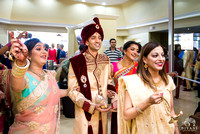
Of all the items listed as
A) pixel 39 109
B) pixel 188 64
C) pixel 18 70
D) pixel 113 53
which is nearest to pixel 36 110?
pixel 39 109

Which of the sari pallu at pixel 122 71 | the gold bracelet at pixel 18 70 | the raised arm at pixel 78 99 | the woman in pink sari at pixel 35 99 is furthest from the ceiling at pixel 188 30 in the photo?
the gold bracelet at pixel 18 70

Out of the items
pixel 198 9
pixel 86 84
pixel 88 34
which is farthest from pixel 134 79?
pixel 198 9

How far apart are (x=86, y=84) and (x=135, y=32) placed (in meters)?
10.7

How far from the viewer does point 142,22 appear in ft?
36.0

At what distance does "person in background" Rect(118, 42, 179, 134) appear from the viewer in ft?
4.99

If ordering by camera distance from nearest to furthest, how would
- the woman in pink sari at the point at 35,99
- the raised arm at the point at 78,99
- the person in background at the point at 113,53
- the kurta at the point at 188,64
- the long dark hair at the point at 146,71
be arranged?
1. the woman in pink sari at the point at 35,99
2. the long dark hair at the point at 146,71
3. the raised arm at the point at 78,99
4. the kurta at the point at 188,64
5. the person in background at the point at 113,53

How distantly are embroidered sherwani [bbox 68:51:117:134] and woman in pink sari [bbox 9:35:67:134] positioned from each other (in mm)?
277

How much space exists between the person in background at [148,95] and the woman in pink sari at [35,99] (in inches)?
24.4

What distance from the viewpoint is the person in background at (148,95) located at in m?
1.52

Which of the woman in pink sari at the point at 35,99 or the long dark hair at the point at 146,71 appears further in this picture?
the long dark hair at the point at 146,71

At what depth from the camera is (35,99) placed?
1.50 meters

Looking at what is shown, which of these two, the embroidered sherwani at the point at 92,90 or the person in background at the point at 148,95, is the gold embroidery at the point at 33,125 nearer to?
the embroidered sherwani at the point at 92,90

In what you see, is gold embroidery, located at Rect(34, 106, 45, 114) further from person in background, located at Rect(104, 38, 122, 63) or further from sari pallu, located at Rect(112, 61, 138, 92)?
person in background, located at Rect(104, 38, 122, 63)

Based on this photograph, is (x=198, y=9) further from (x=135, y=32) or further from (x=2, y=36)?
(x=2, y=36)
